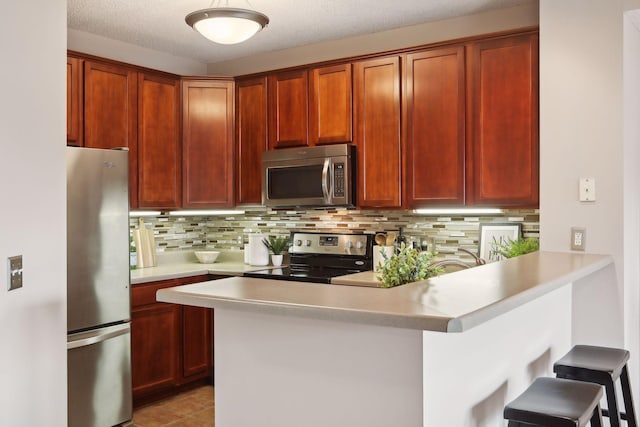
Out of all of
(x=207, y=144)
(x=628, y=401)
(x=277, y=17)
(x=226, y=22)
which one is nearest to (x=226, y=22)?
(x=226, y=22)

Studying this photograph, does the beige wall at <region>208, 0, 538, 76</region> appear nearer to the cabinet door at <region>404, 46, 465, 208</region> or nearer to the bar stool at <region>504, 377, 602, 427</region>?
the cabinet door at <region>404, 46, 465, 208</region>

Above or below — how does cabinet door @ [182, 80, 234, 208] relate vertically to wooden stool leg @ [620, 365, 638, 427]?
above

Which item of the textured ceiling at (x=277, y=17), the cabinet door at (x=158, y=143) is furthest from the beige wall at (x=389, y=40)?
the cabinet door at (x=158, y=143)

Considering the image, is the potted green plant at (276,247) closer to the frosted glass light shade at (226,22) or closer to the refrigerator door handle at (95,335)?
the refrigerator door handle at (95,335)

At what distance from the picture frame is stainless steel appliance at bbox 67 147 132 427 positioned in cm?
222

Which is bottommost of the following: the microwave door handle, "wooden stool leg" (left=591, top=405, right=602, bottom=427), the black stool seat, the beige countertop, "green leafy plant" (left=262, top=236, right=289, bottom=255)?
"wooden stool leg" (left=591, top=405, right=602, bottom=427)

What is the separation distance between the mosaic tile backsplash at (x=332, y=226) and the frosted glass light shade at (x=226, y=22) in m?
1.85

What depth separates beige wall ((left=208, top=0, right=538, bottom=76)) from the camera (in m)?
3.75

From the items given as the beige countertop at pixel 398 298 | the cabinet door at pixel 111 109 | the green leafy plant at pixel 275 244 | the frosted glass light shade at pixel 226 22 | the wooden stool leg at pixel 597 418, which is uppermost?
the frosted glass light shade at pixel 226 22

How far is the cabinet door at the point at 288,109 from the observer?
14.0 feet

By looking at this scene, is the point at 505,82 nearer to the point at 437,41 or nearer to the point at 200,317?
the point at 437,41

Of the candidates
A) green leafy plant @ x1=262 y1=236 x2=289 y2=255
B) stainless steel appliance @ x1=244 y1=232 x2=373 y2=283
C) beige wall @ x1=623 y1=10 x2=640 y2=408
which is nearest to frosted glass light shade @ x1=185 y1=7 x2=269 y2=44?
stainless steel appliance @ x1=244 y1=232 x2=373 y2=283

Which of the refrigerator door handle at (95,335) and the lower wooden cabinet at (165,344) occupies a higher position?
the refrigerator door handle at (95,335)

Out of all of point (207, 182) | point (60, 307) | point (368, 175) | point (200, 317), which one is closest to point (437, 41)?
point (368, 175)
